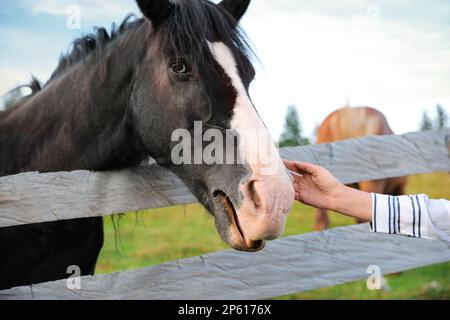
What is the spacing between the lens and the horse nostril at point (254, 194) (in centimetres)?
200

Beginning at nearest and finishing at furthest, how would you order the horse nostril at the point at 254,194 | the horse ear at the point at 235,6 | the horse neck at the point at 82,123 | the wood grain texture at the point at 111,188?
the horse nostril at the point at 254,194 → the wood grain texture at the point at 111,188 → the horse neck at the point at 82,123 → the horse ear at the point at 235,6

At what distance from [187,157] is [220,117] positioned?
0.90 ft

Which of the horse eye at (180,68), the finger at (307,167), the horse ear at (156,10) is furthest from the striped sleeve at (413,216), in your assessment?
the horse ear at (156,10)

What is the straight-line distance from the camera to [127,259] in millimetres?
6566

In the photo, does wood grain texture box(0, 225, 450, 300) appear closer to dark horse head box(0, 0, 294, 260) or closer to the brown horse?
dark horse head box(0, 0, 294, 260)

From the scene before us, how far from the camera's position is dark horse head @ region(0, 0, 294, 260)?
206cm

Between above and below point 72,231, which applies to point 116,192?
above

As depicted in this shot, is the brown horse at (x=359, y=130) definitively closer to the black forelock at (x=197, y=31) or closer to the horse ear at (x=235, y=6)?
the horse ear at (x=235, y=6)

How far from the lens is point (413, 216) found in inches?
87.1

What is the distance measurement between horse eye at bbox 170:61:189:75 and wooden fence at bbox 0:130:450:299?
1.91 ft

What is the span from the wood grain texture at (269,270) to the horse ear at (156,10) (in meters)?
1.31

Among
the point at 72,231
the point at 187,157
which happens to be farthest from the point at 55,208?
the point at 187,157
